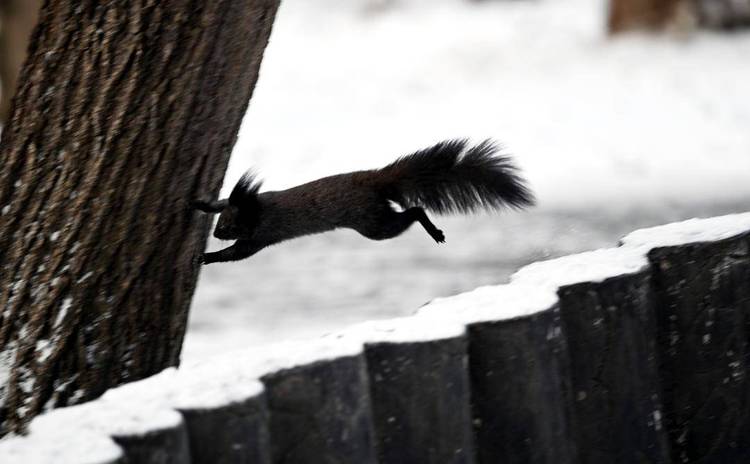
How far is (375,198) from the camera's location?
2957 millimetres

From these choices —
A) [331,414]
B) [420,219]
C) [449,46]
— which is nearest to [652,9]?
[449,46]

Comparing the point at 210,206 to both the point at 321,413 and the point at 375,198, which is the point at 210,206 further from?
the point at 321,413

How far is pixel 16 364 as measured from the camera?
2785mm

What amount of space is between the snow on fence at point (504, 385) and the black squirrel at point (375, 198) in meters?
0.26

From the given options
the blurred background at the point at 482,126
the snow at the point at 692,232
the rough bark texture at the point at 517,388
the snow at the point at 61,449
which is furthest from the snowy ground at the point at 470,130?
A: the snow at the point at 61,449

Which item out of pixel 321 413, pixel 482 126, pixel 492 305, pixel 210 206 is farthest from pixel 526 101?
pixel 321 413

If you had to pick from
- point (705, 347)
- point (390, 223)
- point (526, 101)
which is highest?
point (526, 101)

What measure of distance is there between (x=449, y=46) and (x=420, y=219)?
10883mm

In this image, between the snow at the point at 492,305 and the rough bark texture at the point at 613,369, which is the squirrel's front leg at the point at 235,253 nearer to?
the snow at the point at 492,305

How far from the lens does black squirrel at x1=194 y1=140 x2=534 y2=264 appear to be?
2896mm

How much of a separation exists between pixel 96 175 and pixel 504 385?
1.15 meters

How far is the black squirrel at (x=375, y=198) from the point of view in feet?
9.50

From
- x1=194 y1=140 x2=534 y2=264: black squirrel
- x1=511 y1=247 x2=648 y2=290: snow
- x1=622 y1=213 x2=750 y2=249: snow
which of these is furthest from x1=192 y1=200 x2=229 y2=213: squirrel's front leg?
x1=622 y1=213 x2=750 y2=249: snow

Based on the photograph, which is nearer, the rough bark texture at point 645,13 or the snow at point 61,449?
the snow at point 61,449
